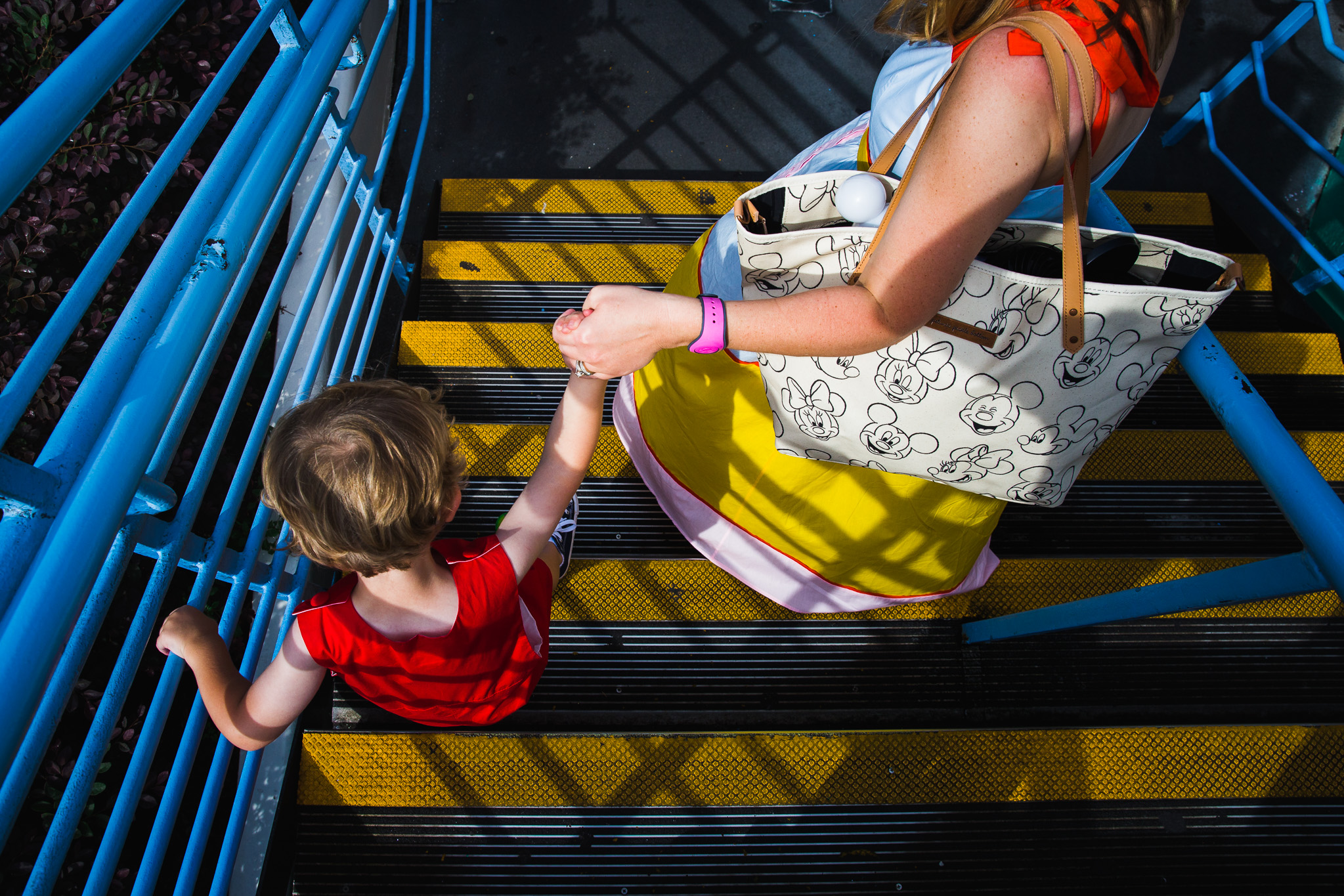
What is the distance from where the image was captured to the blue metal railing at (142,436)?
30.8 inches

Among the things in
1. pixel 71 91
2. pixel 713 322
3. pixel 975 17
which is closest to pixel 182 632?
pixel 71 91

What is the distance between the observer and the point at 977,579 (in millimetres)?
1889

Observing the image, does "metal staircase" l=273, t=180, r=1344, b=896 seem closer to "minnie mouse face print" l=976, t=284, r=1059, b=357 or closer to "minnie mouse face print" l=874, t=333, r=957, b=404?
"minnie mouse face print" l=874, t=333, r=957, b=404

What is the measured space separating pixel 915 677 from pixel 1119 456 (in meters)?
0.99

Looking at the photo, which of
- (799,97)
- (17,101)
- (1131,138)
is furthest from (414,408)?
(799,97)

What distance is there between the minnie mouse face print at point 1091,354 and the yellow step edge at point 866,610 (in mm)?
860

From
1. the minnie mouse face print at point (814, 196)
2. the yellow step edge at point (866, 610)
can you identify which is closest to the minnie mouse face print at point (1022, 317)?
the minnie mouse face print at point (814, 196)

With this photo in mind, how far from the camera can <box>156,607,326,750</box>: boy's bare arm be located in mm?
1201

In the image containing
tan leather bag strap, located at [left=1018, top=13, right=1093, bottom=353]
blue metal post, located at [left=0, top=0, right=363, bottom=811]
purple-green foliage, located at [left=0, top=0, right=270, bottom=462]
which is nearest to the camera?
blue metal post, located at [left=0, top=0, right=363, bottom=811]

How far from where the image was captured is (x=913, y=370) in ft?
4.11

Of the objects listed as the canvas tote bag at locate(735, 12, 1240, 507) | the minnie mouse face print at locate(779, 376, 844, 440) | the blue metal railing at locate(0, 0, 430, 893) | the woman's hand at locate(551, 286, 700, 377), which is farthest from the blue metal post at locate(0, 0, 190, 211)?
the minnie mouse face print at locate(779, 376, 844, 440)

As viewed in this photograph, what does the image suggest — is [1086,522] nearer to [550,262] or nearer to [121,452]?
[550,262]

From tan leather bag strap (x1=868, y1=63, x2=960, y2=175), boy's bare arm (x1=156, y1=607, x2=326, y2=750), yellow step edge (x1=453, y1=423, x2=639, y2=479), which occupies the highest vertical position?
tan leather bag strap (x1=868, y1=63, x2=960, y2=175)

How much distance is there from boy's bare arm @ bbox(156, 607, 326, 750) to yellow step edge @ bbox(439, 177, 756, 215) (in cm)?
201
